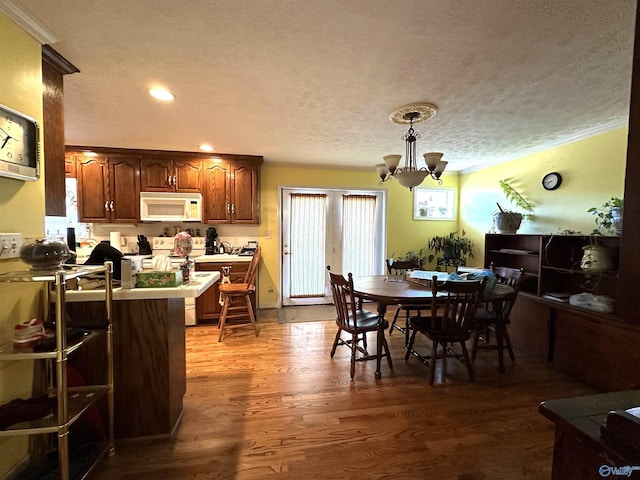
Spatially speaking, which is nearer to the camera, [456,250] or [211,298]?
[211,298]

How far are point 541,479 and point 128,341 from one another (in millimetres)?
2421

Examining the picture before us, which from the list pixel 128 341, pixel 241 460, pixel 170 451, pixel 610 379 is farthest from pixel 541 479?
pixel 128 341

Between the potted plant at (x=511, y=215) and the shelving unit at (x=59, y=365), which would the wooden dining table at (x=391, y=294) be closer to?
the potted plant at (x=511, y=215)

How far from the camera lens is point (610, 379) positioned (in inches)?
84.9

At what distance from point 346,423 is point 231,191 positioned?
10.6 feet

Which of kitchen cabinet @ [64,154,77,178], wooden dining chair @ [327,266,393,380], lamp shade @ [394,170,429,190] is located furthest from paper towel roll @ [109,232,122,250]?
lamp shade @ [394,170,429,190]

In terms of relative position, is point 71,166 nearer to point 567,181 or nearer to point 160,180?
point 160,180

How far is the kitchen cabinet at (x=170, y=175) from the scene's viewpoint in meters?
3.72

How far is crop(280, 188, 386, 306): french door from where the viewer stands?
455 centimetres

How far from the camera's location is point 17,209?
4.54 ft

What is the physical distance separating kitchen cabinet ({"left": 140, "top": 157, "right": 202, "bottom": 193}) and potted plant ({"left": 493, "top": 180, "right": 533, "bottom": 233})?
159 inches

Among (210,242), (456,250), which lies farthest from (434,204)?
(210,242)

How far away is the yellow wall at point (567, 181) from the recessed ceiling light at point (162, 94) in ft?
13.3

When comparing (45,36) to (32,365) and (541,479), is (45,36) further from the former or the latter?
(541,479)
